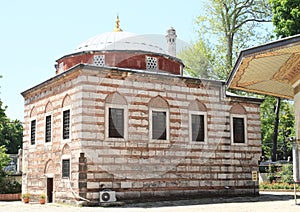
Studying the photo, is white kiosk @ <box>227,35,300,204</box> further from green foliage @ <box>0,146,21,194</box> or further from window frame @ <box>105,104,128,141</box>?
green foliage @ <box>0,146,21,194</box>

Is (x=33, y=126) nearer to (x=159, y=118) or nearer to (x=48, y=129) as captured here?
(x=48, y=129)

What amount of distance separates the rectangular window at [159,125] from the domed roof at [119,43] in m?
3.95

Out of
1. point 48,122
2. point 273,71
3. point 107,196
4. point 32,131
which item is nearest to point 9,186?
point 32,131

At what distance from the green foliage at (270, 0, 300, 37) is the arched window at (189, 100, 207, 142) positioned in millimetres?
9921

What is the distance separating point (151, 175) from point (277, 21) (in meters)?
15.0

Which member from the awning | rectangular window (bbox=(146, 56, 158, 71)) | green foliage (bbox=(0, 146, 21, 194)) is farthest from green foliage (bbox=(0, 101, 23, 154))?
the awning

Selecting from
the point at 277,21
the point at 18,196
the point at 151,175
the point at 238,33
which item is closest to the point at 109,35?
the point at 151,175

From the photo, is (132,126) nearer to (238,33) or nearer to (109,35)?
(109,35)

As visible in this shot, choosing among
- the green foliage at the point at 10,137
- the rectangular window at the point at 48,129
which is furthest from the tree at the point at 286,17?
the green foliage at the point at 10,137

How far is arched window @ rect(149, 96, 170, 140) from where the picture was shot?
20227mm

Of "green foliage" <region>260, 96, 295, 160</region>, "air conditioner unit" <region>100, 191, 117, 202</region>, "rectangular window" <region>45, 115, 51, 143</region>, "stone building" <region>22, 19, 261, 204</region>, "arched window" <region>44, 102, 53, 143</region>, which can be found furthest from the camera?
"green foliage" <region>260, 96, 295, 160</region>

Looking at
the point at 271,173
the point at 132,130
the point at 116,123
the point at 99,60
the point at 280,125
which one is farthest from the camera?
the point at 280,125

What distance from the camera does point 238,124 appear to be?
23.0m

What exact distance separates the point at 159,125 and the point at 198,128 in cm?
216
